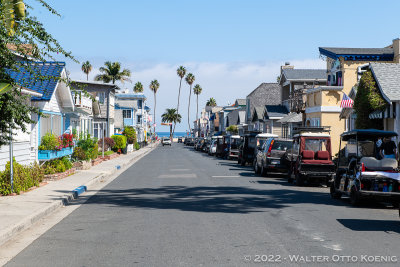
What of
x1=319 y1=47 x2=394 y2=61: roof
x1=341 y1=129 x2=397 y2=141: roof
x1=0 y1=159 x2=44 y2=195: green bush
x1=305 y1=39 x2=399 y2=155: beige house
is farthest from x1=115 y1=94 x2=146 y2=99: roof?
x1=341 y1=129 x2=397 y2=141: roof

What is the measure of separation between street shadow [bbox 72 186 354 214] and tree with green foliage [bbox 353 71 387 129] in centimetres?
892

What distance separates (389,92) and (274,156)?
19.5 feet

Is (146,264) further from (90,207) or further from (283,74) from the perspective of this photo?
(283,74)

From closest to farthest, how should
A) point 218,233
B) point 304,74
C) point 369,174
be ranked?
point 218,233, point 369,174, point 304,74

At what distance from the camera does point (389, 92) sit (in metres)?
23.3

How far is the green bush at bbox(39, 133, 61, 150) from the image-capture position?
2178cm

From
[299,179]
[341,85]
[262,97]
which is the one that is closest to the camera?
[299,179]

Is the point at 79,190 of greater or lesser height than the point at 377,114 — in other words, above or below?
below

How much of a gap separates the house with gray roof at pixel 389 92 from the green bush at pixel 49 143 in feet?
48.2

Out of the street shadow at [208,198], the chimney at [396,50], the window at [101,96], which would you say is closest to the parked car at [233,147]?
the chimney at [396,50]

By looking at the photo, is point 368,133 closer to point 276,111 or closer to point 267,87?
point 276,111

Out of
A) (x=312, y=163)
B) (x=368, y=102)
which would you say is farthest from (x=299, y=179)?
(x=368, y=102)

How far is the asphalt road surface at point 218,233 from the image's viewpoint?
7.45 meters

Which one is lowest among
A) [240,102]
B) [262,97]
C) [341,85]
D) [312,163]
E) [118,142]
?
[312,163]
